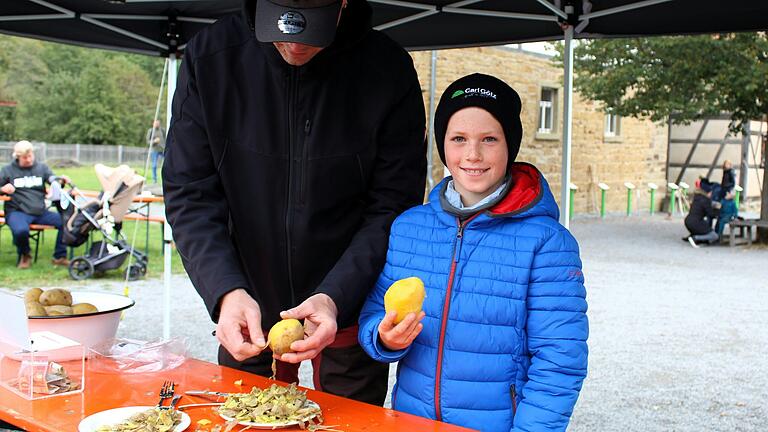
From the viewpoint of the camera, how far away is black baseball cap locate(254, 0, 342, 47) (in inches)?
79.9

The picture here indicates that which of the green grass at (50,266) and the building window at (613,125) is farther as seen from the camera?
the building window at (613,125)

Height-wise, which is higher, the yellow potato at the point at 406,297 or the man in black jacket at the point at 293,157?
the man in black jacket at the point at 293,157

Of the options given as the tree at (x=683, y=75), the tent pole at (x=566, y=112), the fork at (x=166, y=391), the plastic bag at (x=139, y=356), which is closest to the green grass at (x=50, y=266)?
the tent pole at (x=566, y=112)

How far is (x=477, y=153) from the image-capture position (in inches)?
83.0

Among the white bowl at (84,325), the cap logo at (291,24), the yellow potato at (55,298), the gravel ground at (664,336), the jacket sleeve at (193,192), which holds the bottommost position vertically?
the gravel ground at (664,336)

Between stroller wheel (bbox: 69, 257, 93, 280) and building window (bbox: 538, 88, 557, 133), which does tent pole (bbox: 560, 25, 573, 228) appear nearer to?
stroller wheel (bbox: 69, 257, 93, 280)

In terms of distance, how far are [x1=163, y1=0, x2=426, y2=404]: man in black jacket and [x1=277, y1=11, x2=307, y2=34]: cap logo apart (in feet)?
0.13

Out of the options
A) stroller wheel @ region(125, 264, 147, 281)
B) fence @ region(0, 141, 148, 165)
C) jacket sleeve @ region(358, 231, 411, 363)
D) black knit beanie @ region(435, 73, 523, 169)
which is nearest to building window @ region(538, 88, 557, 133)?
stroller wheel @ region(125, 264, 147, 281)

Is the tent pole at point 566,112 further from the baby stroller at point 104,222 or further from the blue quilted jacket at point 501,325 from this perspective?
the baby stroller at point 104,222

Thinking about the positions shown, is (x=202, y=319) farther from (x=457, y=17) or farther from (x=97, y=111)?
(x=97, y=111)

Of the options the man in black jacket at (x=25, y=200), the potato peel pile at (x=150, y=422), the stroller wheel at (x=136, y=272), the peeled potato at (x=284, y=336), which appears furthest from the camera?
the man in black jacket at (x=25, y=200)

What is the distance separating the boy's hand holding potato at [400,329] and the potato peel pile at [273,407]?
0.23 meters

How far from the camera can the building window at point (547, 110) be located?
19.3 metres

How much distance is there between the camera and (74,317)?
241 cm
